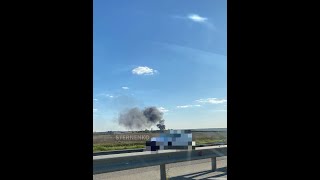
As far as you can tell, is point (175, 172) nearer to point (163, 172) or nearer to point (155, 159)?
point (163, 172)

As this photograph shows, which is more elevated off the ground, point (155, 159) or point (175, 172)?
point (155, 159)

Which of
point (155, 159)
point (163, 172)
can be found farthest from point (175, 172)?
point (155, 159)

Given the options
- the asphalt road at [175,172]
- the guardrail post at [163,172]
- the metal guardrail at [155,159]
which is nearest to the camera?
the metal guardrail at [155,159]

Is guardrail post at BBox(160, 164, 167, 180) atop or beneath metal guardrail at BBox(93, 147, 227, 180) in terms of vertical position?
beneath

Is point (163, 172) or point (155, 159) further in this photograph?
point (163, 172)

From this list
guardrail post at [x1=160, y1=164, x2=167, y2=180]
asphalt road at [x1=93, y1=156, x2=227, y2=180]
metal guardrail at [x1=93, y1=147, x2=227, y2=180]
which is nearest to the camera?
metal guardrail at [x1=93, y1=147, x2=227, y2=180]

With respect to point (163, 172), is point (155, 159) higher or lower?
higher

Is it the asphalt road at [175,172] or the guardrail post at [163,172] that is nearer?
the asphalt road at [175,172]
